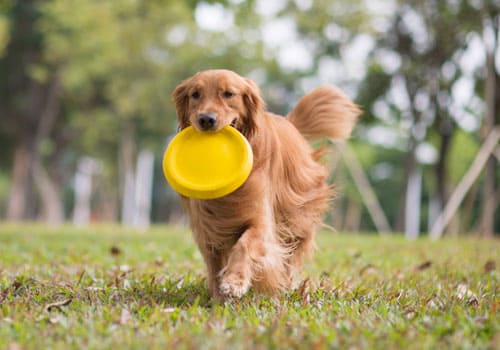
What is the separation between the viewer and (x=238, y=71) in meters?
23.6

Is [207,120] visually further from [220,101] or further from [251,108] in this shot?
[251,108]

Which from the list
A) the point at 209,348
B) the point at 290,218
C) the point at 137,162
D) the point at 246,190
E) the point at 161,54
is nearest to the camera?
the point at 209,348

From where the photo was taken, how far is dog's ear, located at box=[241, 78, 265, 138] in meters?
3.96

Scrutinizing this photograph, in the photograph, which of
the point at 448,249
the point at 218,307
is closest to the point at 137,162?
the point at 448,249

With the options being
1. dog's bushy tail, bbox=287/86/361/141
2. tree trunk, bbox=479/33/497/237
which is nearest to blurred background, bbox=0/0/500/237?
tree trunk, bbox=479/33/497/237

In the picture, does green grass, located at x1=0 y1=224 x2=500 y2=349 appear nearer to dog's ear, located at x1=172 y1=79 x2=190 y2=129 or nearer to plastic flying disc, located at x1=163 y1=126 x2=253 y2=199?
plastic flying disc, located at x1=163 y1=126 x2=253 y2=199

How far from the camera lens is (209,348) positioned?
2.48m

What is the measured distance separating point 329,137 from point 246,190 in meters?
1.86

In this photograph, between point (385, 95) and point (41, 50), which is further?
point (41, 50)

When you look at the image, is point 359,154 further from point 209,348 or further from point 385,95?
point 209,348

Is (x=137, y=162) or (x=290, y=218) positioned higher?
(x=290, y=218)

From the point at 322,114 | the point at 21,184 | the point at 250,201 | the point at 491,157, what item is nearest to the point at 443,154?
the point at 491,157

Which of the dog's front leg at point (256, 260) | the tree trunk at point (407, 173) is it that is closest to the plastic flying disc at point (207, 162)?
the dog's front leg at point (256, 260)

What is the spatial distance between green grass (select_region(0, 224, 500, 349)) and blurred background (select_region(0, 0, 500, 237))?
712cm
